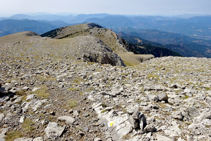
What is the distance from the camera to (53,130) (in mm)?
6531

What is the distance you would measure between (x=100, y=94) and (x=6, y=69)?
555 inches

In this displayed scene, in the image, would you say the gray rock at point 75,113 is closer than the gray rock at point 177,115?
No

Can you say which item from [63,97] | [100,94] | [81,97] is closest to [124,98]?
[100,94]

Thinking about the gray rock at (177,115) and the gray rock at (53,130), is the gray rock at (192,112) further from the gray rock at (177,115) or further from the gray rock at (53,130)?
the gray rock at (53,130)

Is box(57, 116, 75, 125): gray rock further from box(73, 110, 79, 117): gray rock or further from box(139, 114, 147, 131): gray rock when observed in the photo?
box(139, 114, 147, 131): gray rock

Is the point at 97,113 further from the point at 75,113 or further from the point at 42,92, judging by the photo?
the point at 42,92

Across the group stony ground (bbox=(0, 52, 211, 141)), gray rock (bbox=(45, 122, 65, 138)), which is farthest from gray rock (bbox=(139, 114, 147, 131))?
gray rock (bbox=(45, 122, 65, 138))

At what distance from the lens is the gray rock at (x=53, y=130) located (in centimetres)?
625

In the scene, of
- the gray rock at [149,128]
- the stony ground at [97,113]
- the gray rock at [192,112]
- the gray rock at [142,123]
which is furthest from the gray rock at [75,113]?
the gray rock at [192,112]

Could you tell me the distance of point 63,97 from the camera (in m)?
10.2

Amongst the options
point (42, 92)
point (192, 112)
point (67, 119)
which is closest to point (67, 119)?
point (67, 119)

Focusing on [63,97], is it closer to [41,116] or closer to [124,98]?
[41,116]

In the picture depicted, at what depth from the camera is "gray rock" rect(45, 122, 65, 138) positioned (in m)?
6.25

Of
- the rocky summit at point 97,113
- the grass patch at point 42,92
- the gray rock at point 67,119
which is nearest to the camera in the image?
the rocky summit at point 97,113
